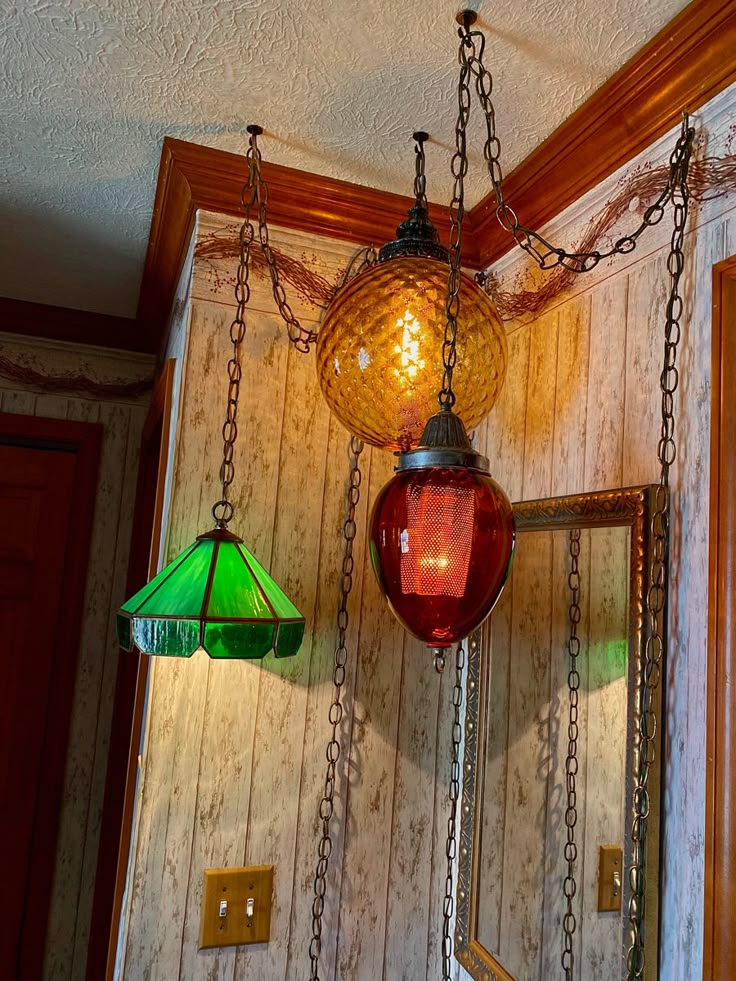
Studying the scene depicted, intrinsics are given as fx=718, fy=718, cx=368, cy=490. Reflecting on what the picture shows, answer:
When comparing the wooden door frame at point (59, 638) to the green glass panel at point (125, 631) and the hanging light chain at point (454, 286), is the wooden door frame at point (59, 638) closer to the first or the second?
the green glass panel at point (125, 631)

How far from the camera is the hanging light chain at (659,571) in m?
0.91

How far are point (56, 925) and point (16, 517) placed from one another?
1189 millimetres

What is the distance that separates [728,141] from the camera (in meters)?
0.91

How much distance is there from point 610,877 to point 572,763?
161 mm

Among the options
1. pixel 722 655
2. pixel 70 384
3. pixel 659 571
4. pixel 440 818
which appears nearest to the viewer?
pixel 722 655

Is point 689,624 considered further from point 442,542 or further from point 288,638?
point 288,638

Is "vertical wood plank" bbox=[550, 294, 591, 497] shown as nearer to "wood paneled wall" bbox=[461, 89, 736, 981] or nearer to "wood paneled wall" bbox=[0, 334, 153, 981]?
"wood paneled wall" bbox=[461, 89, 736, 981]

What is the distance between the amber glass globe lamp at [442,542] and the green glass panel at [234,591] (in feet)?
1.10

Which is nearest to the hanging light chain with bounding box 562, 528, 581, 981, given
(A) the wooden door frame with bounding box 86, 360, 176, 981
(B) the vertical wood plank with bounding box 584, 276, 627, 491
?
(B) the vertical wood plank with bounding box 584, 276, 627, 491

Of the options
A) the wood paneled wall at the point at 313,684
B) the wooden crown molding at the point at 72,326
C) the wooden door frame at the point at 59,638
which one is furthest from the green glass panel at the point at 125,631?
the wooden crown molding at the point at 72,326

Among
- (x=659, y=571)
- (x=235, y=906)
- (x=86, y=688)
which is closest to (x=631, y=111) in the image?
(x=659, y=571)

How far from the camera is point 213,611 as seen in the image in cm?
99

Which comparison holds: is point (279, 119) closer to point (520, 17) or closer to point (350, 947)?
point (520, 17)

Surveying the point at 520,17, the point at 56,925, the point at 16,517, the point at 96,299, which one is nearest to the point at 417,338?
the point at 520,17
